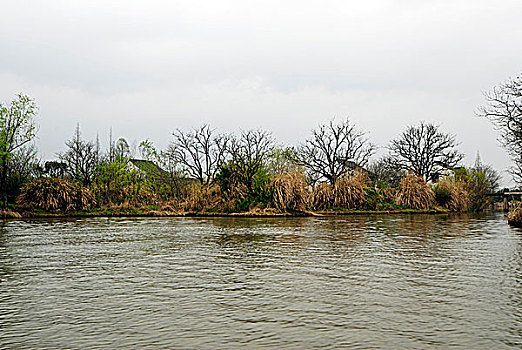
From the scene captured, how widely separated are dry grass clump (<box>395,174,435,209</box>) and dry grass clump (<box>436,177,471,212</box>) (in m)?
1.66

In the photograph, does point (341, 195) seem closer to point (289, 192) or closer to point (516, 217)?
point (289, 192)

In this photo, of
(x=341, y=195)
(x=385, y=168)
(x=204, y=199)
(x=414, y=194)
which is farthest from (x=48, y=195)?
(x=385, y=168)

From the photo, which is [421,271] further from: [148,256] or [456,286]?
[148,256]

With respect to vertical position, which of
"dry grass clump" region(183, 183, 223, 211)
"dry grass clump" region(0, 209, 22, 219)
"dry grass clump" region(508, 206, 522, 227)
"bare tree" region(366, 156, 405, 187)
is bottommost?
"dry grass clump" region(0, 209, 22, 219)

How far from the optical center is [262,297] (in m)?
5.69

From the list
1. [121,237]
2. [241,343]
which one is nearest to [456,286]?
[241,343]

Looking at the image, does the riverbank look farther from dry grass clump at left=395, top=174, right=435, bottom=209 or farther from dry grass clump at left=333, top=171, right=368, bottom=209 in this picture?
dry grass clump at left=395, top=174, right=435, bottom=209

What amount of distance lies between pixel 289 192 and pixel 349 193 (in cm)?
497

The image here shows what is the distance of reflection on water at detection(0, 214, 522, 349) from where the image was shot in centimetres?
416

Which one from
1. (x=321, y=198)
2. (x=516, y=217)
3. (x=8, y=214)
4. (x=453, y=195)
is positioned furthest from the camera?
(x=453, y=195)

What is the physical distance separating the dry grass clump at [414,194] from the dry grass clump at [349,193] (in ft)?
11.2

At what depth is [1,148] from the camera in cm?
2634

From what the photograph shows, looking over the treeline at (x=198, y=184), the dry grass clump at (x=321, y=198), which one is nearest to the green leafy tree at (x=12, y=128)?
the treeline at (x=198, y=184)

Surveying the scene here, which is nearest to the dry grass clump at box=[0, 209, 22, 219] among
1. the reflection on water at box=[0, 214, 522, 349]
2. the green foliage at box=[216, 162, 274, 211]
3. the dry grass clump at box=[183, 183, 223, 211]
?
the dry grass clump at box=[183, 183, 223, 211]
